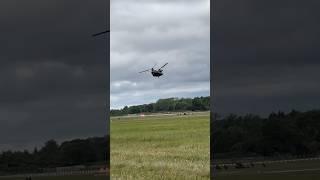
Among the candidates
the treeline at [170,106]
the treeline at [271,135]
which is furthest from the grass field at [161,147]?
the treeline at [271,135]

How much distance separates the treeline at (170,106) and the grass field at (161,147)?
0.88 ft


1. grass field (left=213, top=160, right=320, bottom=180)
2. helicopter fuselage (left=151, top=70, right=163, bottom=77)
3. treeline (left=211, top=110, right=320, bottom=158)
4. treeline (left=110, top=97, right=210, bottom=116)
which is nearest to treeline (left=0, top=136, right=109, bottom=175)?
grass field (left=213, top=160, right=320, bottom=180)

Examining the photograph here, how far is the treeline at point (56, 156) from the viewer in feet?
29.0

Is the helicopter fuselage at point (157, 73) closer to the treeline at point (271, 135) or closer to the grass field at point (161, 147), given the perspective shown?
the grass field at point (161, 147)

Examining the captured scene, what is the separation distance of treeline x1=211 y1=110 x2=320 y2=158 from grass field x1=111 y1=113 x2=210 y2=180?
2893 mm

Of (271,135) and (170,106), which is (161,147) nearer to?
(170,106)

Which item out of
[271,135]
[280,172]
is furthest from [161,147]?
[280,172]

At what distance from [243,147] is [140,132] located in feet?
30.2

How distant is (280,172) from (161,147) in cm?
870

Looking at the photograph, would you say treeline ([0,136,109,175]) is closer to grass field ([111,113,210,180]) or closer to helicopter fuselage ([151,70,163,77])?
grass field ([111,113,210,180])

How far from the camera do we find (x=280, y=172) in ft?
34.6

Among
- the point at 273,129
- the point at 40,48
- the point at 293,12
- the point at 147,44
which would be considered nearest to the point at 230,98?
the point at 273,129

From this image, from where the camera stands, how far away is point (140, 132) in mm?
20391

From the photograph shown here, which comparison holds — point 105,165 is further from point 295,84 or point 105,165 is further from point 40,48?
point 295,84
